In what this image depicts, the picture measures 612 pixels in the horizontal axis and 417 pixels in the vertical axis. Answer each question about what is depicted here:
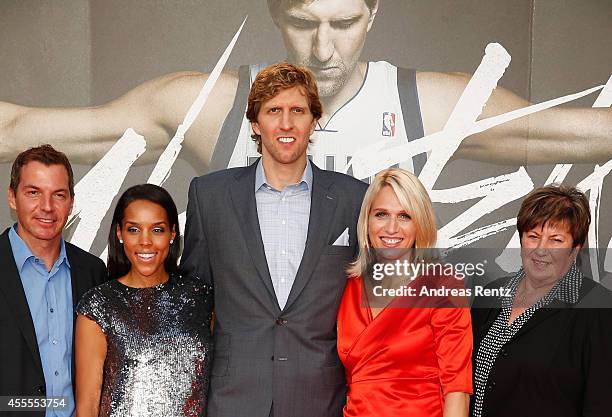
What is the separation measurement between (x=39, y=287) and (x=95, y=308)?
0.72 ft

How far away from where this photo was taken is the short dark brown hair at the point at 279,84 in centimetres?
261

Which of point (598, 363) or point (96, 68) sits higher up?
point (96, 68)

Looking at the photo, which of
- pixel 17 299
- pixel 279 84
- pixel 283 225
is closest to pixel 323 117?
pixel 279 84

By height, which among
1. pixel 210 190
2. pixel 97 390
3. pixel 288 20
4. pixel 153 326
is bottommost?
pixel 97 390

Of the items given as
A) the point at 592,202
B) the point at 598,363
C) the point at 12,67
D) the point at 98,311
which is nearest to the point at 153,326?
the point at 98,311

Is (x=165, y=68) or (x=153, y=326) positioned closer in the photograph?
(x=153, y=326)

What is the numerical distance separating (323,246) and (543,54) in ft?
6.41

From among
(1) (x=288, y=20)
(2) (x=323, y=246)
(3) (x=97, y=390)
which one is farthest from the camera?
(1) (x=288, y=20)

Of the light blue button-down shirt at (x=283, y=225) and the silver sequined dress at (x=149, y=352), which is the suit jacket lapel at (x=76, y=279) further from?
the light blue button-down shirt at (x=283, y=225)

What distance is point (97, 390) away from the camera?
239 cm

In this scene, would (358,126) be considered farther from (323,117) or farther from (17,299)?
(17,299)

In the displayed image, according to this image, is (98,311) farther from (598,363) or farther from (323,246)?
(598,363)

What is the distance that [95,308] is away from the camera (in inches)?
94.9

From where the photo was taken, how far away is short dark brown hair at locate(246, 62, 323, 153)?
261 cm
